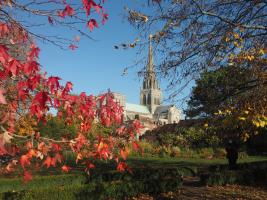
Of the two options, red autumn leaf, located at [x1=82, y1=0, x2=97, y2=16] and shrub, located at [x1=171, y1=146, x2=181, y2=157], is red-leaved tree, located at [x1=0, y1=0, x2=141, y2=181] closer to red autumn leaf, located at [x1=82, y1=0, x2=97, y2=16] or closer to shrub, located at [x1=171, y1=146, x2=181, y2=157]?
red autumn leaf, located at [x1=82, y1=0, x2=97, y2=16]

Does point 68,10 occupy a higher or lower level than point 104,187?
higher

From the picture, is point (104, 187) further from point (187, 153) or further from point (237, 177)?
point (187, 153)

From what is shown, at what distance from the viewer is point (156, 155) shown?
3278 cm

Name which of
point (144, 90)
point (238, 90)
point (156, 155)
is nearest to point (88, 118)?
point (238, 90)

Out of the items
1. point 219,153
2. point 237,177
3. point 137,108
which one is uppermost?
point 137,108

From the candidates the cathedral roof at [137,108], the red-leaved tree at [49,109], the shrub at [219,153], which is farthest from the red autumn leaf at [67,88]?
the cathedral roof at [137,108]

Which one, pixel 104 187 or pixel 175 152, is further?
pixel 175 152

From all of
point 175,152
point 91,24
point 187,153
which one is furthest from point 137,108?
point 91,24

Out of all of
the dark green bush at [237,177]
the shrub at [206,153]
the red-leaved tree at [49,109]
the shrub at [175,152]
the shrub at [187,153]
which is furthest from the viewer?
the shrub at [175,152]

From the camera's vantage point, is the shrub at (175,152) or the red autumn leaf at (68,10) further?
the shrub at (175,152)

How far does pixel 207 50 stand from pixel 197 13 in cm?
83

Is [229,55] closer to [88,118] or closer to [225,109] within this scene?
[225,109]

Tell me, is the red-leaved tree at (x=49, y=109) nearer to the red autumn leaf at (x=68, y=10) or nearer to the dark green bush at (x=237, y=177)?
the red autumn leaf at (x=68, y=10)

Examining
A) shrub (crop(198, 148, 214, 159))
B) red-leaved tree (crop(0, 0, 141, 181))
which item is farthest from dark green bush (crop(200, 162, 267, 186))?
shrub (crop(198, 148, 214, 159))
